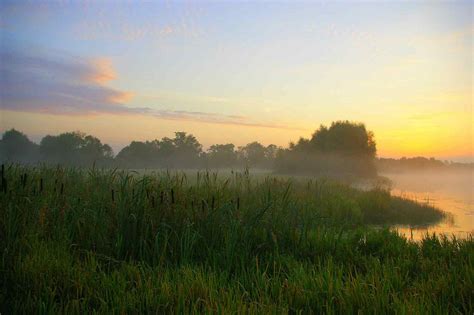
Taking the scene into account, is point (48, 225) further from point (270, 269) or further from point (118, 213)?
point (270, 269)

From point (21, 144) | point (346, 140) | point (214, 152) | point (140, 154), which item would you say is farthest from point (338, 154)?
point (21, 144)

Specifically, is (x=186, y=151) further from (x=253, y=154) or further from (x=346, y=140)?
(x=346, y=140)

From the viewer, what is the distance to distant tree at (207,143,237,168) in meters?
92.5

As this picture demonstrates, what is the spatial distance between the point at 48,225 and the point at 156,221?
1.73 meters

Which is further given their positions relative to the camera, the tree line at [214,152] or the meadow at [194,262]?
the tree line at [214,152]

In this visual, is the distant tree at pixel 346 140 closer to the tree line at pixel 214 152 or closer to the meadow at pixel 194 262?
the tree line at pixel 214 152

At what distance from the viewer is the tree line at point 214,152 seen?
47.8 m

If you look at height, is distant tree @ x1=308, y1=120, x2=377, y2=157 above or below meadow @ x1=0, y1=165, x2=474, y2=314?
above

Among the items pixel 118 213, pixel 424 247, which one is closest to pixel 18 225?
pixel 118 213

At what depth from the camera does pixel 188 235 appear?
5.43 m

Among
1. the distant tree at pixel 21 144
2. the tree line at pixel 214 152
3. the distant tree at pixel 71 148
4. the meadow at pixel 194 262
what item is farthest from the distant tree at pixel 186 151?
the meadow at pixel 194 262

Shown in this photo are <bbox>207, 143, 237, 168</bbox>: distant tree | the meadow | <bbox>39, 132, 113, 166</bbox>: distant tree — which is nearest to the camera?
the meadow

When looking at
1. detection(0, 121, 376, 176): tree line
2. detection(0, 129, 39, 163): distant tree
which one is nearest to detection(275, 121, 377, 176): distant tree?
detection(0, 121, 376, 176): tree line

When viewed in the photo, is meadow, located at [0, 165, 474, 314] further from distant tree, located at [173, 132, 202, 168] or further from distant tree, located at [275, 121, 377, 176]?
distant tree, located at [173, 132, 202, 168]
